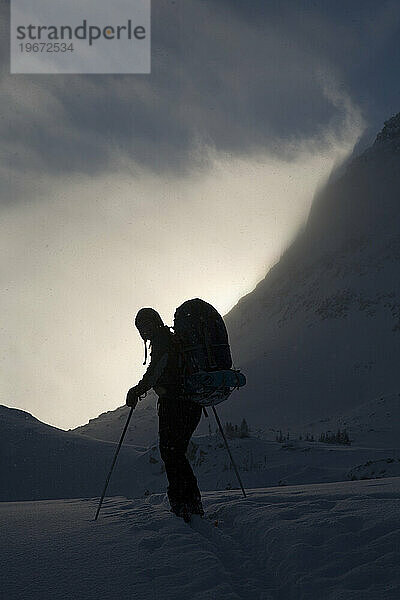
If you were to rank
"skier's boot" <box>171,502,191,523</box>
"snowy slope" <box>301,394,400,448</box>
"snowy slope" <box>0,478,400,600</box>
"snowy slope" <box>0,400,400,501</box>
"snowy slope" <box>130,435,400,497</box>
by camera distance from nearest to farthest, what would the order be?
"snowy slope" <box>0,478,400,600</box>
"skier's boot" <box>171,502,191,523</box>
"snowy slope" <box>130,435,400,497</box>
"snowy slope" <box>0,400,400,501</box>
"snowy slope" <box>301,394,400,448</box>

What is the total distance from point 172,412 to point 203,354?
0.61 metres

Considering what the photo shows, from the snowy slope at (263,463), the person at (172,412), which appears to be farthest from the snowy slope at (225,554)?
the snowy slope at (263,463)

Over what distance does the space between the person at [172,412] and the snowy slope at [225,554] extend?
0.79 ft

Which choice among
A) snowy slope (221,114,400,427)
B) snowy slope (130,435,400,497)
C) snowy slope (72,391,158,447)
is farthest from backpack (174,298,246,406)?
snowy slope (221,114,400,427)

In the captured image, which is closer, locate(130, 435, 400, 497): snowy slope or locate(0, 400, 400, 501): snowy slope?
locate(130, 435, 400, 497): snowy slope

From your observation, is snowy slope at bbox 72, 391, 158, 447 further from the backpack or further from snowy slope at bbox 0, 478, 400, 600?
snowy slope at bbox 0, 478, 400, 600

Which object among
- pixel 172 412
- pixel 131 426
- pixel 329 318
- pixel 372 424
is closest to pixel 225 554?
pixel 172 412

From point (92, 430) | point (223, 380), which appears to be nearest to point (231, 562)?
point (223, 380)

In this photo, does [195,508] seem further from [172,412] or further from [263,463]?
[263,463]

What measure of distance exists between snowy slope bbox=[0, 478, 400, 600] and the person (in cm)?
24

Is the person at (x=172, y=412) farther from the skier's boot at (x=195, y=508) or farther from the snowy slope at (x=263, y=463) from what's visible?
the snowy slope at (x=263, y=463)

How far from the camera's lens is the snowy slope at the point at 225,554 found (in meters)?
2.29

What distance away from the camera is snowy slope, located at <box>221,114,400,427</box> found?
25.5m

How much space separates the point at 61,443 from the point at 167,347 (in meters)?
A: 8.96
